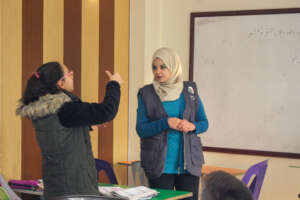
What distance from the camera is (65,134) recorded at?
2.22m

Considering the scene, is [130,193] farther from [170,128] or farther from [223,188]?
[223,188]

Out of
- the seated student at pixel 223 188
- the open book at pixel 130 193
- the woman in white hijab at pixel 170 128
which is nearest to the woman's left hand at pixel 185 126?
the woman in white hijab at pixel 170 128

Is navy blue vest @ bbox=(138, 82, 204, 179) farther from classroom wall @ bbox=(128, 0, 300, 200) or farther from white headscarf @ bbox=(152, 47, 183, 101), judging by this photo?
classroom wall @ bbox=(128, 0, 300, 200)

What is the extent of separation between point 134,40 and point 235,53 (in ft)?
3.46

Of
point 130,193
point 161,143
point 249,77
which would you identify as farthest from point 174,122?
point 249,77

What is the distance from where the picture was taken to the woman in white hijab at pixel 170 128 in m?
2.84

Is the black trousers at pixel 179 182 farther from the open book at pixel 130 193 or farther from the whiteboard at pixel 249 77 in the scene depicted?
the whiteboard at pixel 249 77

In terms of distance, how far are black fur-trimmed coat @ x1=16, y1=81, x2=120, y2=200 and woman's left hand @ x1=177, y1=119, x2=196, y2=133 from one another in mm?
635

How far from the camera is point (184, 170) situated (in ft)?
9.36

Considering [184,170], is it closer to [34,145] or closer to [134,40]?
[34,145]

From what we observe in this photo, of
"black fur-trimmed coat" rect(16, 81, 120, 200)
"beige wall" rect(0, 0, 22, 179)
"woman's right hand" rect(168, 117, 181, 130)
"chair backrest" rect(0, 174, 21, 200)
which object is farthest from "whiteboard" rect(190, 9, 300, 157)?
"black fur-trimmed coat" rect(16, 81, 120, 200)

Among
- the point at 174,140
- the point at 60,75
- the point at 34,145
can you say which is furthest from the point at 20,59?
the point at 174,140

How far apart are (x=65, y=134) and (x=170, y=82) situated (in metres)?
1.03

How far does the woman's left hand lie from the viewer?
110 inches
